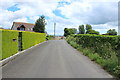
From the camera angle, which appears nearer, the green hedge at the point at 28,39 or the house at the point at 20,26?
the green hedge at the point at 28,39

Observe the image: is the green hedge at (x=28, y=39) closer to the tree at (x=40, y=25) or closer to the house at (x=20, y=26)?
the tree at (x=40, y=25)

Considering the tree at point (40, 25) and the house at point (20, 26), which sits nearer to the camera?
the tree at point (40, 25)

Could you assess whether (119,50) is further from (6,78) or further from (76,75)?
(6,78)

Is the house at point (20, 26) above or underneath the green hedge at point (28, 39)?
above

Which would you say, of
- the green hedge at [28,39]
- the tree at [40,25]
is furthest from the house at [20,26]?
the green hedge at [28,39]

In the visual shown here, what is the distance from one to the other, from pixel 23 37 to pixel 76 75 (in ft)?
41.5

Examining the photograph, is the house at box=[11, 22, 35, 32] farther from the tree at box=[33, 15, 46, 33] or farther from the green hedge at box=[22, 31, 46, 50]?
the green hedge at box=[22, 31, 46, 50]

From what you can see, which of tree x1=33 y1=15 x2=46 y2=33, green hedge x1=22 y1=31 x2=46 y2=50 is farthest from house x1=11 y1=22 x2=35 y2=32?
green hedge x1=22 y1=31 x2=46 y2=50

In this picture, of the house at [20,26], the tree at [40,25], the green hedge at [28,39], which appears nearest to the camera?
the green hedge at [28,39]

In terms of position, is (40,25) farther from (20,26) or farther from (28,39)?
(28,39)

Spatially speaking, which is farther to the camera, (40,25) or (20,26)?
(20,26)

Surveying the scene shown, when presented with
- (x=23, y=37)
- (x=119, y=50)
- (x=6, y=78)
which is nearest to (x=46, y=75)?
(x=6, y=78)

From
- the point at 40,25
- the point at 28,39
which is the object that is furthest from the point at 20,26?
the point at 28,39

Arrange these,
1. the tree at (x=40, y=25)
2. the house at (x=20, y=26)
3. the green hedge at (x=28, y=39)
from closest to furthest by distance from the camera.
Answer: the green hedge at (x=28, y=39)
the tree at (x=40, y=25)
the house at (x=20, y=26)
